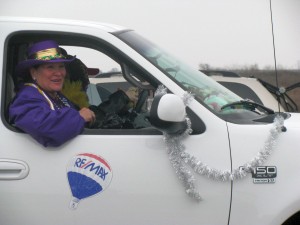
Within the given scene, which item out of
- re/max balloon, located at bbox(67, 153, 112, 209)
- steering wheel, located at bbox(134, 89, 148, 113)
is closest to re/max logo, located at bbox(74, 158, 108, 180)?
re/max balloon, located at bbox(67, 153, 112, 209)

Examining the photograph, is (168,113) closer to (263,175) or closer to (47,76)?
(263,175)

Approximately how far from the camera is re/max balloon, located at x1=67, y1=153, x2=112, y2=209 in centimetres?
276

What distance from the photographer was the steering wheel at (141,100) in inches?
124

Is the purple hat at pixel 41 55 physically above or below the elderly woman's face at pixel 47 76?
above

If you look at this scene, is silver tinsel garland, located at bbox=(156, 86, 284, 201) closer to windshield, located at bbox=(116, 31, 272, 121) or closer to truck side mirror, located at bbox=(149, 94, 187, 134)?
truck side mirror, located at bbox=(149, 94, 187, 134)

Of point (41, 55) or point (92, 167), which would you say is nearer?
point (92, 167)

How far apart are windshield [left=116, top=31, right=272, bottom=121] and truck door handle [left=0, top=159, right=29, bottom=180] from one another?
907mm

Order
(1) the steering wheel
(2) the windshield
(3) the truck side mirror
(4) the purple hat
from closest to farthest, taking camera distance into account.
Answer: (3) the truck side mirror
(2) the windshield
(4) the purple hat
(1) the steering wheel

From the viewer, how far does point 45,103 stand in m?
2.89

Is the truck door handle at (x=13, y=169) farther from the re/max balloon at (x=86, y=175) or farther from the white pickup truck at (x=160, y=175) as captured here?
the re/max balloon at (x=86, y=175)

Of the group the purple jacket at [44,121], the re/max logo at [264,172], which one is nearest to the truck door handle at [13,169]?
the purple jacket at [44,121]

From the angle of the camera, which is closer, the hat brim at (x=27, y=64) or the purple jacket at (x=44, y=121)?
the purple jacket at (x=44, y=121)

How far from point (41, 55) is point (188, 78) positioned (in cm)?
89

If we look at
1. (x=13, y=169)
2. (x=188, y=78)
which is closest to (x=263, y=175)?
(x=188, y=78)
